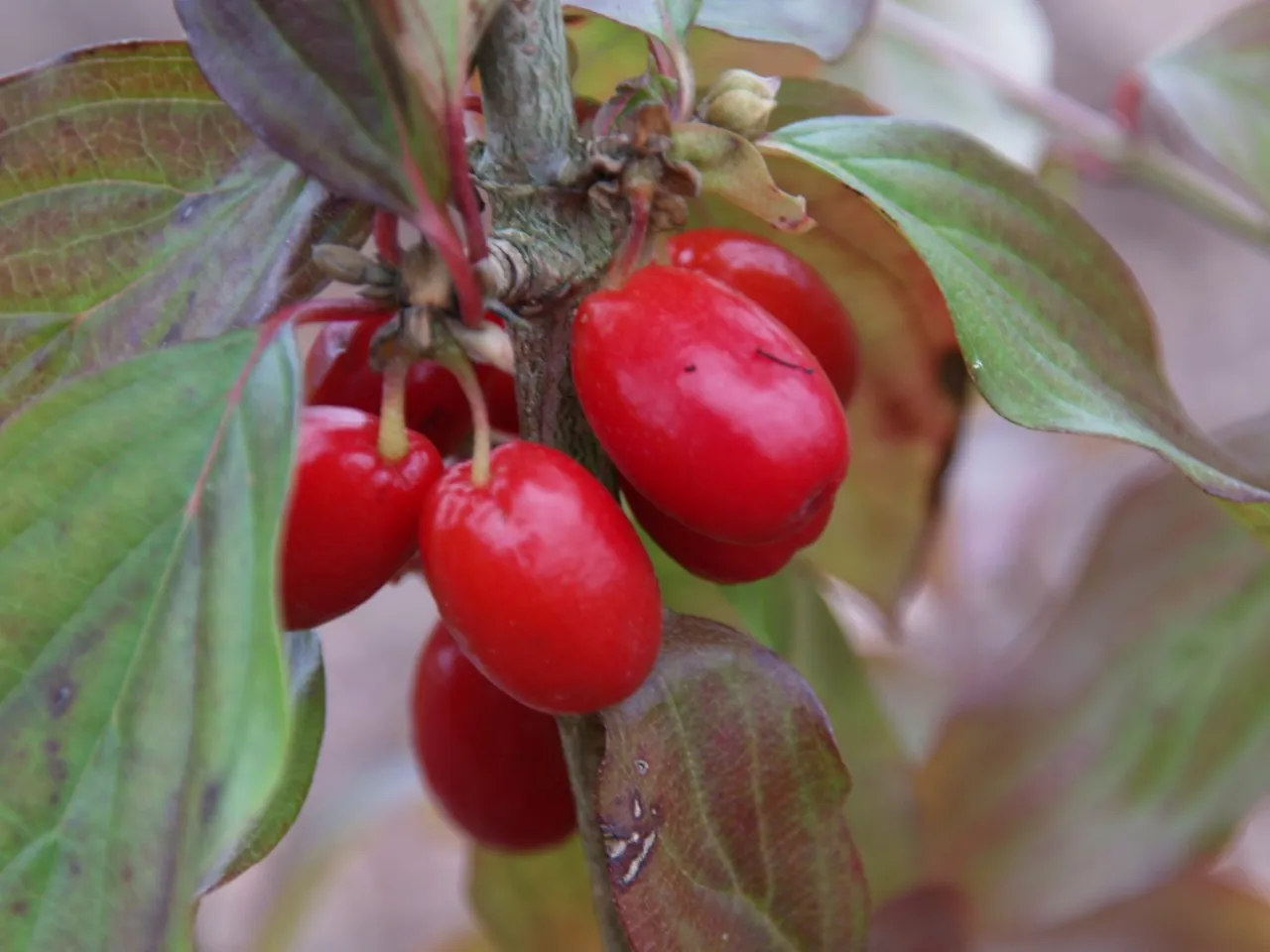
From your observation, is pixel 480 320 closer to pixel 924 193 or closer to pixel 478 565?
pixel 478 565

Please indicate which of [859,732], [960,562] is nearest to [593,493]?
[859,732]

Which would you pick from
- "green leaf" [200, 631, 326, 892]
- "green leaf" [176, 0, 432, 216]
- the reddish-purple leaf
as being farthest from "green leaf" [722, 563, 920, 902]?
"green leaf" [176, 0, 432, 216]

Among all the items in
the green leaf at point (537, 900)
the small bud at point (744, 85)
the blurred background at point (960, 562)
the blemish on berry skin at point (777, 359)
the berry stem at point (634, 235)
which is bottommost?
the blurred background at point (960, 562)

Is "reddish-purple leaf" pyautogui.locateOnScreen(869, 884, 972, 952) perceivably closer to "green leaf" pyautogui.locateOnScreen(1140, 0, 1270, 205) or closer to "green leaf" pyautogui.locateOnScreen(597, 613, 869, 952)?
"green leaf" pyautogui.locateOnScreen(597, 613, 869, 952)

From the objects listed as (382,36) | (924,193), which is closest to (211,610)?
(382,36)

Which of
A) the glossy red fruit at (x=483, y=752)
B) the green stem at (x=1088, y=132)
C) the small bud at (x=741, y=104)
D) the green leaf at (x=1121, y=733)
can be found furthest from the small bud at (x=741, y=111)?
the green stem at (x=1088, y=132)

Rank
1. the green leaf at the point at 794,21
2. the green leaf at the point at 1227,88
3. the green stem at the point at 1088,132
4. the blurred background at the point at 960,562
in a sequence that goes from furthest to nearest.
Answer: the blurred background at the point at 960,562 → the green stem at the point at 1088,132 → the green leaf at the point at 1227,88 → the green leaf at the point at 794,21

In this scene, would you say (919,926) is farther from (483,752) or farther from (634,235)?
(634,235)

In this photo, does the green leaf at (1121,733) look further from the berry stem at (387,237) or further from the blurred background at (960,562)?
the berry stem at (387,237)
